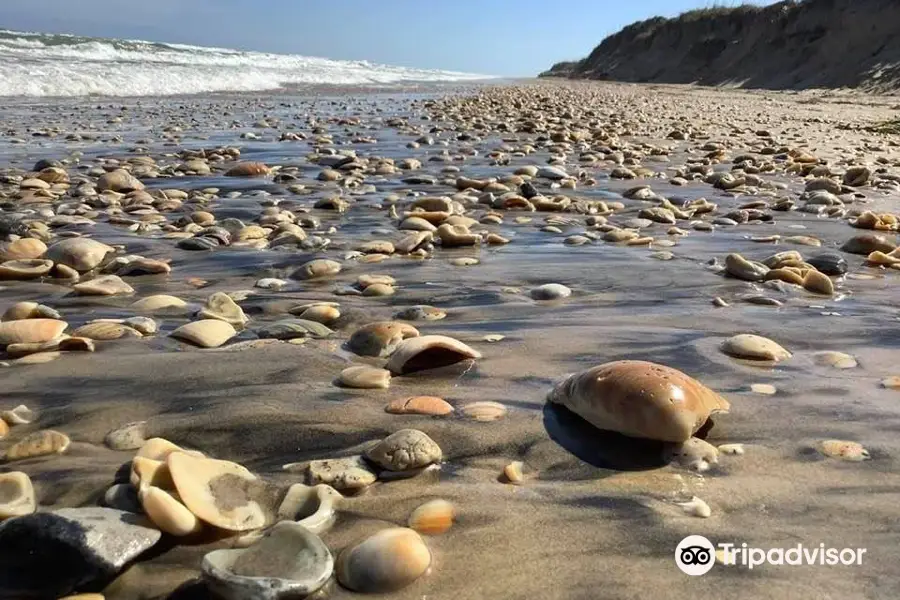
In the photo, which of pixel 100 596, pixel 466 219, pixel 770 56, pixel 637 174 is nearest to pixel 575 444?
pixel 100 596

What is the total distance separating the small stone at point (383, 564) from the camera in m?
1.11

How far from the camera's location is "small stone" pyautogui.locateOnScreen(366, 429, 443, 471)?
1.47m

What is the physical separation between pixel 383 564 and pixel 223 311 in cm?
156

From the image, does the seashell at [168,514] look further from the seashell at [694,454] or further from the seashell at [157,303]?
the seashell at [157,303]

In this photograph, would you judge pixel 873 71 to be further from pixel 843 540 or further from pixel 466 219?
pixel 843 540

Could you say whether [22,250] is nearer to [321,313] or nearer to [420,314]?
[321,313]

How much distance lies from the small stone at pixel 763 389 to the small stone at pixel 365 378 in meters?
0.92

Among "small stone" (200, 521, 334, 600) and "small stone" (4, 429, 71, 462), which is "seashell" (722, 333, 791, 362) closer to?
"small stone" (200, 521, 334, 600)

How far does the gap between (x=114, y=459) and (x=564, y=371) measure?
3.67ft

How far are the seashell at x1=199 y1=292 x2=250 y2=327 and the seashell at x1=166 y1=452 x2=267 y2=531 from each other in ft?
3.66

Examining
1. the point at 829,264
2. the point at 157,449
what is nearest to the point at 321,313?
the point at 157,449

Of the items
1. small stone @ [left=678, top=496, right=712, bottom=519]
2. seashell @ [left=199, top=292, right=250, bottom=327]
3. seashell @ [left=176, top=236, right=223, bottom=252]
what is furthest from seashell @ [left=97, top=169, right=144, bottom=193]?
small stone @ [left=678, top=496, right=712, bottom=519]

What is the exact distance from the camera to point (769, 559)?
1.16m

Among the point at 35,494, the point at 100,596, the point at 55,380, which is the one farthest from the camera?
the point at 55,380
